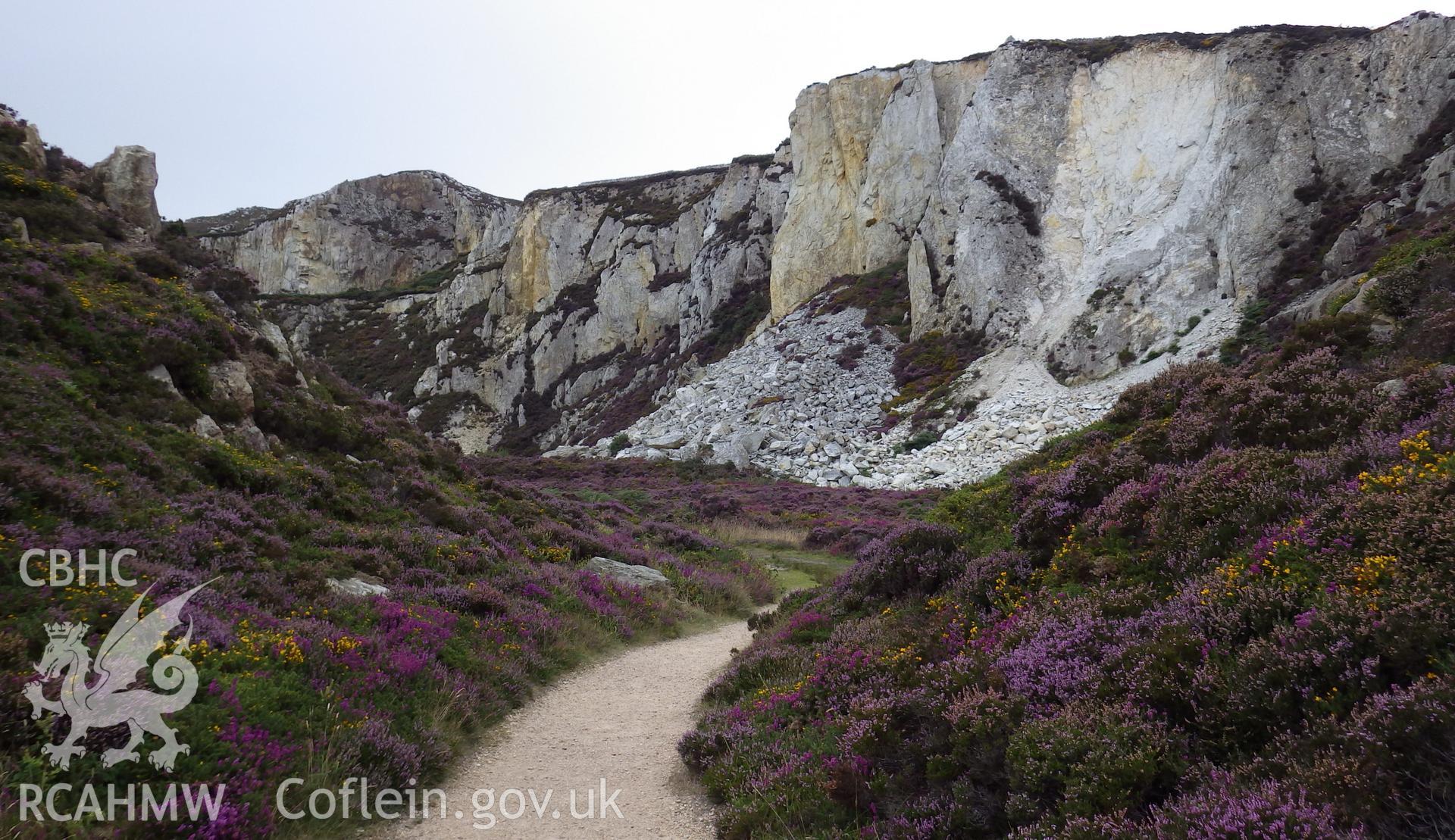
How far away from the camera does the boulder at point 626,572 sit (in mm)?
14094

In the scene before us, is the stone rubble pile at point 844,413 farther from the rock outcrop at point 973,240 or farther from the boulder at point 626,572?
the boulder at point 626,572

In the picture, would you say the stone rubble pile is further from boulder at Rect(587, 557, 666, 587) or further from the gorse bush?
the gorse bush

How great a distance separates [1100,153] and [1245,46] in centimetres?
886

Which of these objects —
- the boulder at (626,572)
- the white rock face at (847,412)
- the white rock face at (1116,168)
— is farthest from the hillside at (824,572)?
the white rock face at (1116,168)

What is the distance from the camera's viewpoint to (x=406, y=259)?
104 meters

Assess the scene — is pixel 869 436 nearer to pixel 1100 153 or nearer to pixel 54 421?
pixel 1100 153

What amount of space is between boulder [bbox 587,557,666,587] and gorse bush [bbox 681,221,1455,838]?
5.68 metres

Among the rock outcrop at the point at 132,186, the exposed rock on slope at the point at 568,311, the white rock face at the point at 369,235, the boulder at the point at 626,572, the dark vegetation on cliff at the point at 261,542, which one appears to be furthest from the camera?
the white rock face at the point at 369,235

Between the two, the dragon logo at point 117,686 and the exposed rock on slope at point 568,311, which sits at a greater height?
the exposed rock on slope at point 568,311

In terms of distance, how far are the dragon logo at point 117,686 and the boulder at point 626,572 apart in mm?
8761

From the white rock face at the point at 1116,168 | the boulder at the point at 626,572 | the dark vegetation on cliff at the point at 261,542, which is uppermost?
the white rock face at the point at 1116,168

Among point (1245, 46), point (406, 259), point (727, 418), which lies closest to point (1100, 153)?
point (1245, 46)

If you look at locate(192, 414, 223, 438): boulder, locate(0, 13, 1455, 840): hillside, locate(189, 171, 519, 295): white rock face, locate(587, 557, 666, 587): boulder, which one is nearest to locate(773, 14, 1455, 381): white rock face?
locate(0, 13, 1455, 840): hillside

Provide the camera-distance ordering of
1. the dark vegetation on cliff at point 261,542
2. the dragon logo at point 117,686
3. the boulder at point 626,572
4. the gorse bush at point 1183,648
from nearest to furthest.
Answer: the gorse bush at point 1183,648
the dragon logo at point 117,686
the dark vegetation on cliff at point 261,542
the boulder at point 626,572
